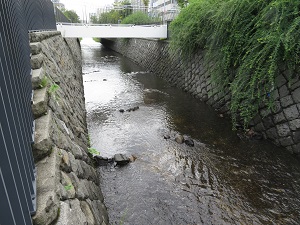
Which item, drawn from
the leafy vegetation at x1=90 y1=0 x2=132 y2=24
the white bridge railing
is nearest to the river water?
the white bridge railing

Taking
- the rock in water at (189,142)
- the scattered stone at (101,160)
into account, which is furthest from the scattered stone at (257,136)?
the scattered stone at (101,160)

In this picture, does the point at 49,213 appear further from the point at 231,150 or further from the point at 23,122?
the point at 231,150

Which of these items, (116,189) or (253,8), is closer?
(116,189)

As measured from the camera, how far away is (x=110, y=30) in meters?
13.4

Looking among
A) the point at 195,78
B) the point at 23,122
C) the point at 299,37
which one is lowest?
the point at 195,78

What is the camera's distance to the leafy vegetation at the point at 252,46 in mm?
5109

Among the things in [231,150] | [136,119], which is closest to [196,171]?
[231,150]

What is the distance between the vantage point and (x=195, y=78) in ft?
33.6

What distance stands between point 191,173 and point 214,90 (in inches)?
176

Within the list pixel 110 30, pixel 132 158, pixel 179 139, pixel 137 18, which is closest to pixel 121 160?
pixel 132 158

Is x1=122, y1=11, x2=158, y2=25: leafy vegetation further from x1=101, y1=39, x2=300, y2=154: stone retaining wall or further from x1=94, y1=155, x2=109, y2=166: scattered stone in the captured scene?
x1=94, y1=155, x2=109, y2=166: scattered stone

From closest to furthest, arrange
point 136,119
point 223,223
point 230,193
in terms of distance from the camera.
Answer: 1. point 223,223
2. point 230,193
3. point 136,119

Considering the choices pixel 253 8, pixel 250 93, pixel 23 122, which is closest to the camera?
pixel 23 122

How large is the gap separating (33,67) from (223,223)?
4.13 m
